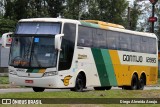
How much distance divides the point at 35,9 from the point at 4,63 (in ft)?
49.4

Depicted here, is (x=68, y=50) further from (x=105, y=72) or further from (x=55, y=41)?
(x=105, y=72)

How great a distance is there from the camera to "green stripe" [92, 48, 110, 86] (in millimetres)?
22219

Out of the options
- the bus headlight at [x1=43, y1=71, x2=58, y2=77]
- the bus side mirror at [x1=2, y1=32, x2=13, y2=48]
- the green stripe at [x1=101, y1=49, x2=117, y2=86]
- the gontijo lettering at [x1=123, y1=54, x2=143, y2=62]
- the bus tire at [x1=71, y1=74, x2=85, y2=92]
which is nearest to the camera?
the bus headlight at [x1=43, y1=71, x2=58, y2=77]

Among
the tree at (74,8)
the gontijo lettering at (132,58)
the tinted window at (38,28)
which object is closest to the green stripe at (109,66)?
the gontijo lettering at (132,58)

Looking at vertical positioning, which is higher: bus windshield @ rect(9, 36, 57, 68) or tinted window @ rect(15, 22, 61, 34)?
tinted window @ rect(15, 22, 61, 34)

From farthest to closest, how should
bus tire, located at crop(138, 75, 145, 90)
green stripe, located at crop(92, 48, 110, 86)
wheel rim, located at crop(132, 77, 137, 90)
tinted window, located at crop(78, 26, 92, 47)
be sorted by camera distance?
bus tire, located at crop(138, 75, 145, 90)
wheel rim, located at crop(132, 77, 137, 90)
green stripe, located at crop(92, 48, 110, 86)
tinted window, located at crop(78, 26, 92, 47)

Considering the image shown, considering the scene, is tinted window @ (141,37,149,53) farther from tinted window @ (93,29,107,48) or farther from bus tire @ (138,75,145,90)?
tinted window @ (93,29,107,48)

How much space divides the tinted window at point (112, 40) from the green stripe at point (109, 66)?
0.56 metres

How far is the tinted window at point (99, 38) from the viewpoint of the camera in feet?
73.0

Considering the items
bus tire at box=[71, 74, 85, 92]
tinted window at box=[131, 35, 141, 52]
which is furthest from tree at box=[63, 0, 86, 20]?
bus tire at box=[71, 74, 85, 92]

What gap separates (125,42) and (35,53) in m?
7.53

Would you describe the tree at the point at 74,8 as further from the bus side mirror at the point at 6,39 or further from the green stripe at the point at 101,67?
the bus side mirror at the point at 6,39

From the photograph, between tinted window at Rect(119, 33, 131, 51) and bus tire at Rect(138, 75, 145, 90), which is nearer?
tinted window at Rect(119, 33, 131, 51)

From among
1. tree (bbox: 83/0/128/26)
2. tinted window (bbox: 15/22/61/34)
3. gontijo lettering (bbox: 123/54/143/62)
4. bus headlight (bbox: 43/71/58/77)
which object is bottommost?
bus headlight (bbox: 43/71/58/77)
